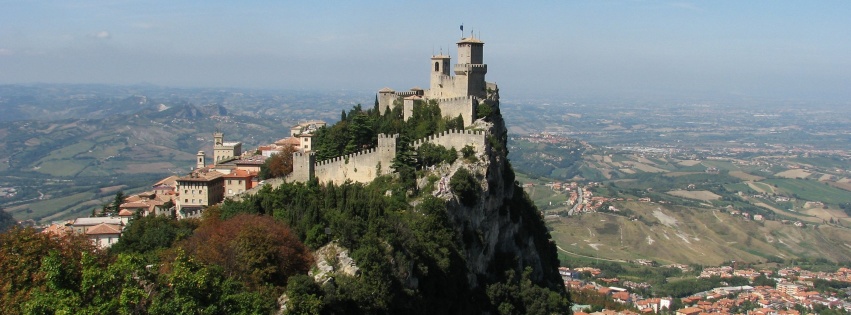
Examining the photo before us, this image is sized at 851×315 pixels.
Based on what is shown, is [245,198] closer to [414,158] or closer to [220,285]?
[414,158]

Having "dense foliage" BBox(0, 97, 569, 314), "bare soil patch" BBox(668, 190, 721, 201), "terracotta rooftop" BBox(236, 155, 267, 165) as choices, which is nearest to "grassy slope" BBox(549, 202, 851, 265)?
"bare soil patch" BBox(668, 190, 721, 201)

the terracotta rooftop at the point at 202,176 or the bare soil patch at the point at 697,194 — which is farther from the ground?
the terracotta rooftop at the point at 202,176

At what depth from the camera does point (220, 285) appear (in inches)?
942

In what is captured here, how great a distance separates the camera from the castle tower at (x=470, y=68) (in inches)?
2002

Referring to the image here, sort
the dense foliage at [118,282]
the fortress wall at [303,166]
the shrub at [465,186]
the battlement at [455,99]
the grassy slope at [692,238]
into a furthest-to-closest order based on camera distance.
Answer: the grassy slope at [692,238] → the battlement at [455,99] → the fortress wall at [303,166] → the shrub at [465,186] → the dense foliage at [118,282]

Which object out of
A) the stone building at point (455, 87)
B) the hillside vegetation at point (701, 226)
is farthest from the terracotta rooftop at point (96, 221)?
the hillside vegetation at point (701, 226)

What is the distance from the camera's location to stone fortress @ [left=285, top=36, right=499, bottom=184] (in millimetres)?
44750

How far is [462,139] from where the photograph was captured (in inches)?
1773

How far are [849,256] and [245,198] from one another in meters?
122

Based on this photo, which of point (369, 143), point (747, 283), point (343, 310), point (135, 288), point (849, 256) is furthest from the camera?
point (849, 256)

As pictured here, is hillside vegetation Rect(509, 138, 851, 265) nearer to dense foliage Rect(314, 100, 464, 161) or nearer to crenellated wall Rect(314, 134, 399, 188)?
dense foliage Rect(314, 100, 464, 161)

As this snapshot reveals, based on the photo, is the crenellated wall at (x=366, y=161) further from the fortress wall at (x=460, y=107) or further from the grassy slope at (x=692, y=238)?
the grassy slope at (x=692, y=238)

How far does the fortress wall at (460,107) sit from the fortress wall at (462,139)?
295cm

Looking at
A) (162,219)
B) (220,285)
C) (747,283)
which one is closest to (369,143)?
(162,219)
